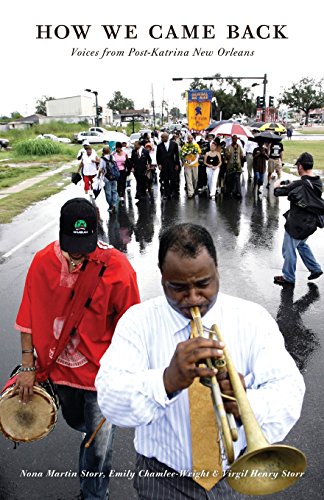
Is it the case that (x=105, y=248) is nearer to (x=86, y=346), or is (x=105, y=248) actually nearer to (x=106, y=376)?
(x=86, y=346)

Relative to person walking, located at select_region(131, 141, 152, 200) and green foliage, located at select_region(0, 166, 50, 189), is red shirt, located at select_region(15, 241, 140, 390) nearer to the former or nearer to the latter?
person walking, located at select_region(131, 141, 152, 200)

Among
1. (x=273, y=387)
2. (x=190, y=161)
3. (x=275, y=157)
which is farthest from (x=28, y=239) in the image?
(x=275, y=157)

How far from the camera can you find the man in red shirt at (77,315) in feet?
8.49

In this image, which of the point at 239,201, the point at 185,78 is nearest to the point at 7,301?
the point at 239,201

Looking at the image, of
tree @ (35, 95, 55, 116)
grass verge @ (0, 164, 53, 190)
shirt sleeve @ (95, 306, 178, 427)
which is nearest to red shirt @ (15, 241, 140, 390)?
shirt sleeve @ (95, 306, 178, 427)

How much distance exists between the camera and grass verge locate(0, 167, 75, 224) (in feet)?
41.4

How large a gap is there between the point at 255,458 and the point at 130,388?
0.47 metres

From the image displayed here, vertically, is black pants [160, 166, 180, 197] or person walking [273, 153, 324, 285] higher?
person walking [273, 153, 324, 285]

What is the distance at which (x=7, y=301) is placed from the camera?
6.36 meters

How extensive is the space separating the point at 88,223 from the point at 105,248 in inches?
8.6

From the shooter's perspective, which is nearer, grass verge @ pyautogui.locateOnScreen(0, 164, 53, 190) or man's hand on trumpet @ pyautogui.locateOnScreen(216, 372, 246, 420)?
man's hand on trumpet @ pyautogui.locateOnScreen(216, 372, 246, 420)

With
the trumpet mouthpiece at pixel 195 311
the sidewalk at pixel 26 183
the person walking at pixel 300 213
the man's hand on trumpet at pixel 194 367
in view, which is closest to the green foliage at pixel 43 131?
the sidewalk at pixel 26 183

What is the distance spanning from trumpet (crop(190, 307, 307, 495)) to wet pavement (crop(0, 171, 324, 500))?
1824 millimetres

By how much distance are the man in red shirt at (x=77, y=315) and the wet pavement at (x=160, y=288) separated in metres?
0.68
